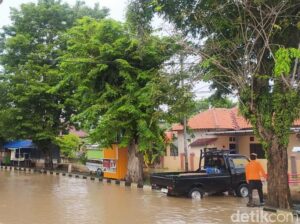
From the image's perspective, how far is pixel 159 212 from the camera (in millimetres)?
11914

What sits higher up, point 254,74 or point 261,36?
point 261,36

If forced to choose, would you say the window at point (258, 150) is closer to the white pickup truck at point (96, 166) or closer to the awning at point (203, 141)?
the awning at point (203, 141)

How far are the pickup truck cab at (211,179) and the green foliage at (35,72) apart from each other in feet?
51.7

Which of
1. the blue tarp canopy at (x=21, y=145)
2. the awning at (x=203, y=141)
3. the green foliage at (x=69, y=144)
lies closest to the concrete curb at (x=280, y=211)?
the awning at (x=203, y=141)

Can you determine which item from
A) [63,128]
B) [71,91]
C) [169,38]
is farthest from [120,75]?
[63,128]

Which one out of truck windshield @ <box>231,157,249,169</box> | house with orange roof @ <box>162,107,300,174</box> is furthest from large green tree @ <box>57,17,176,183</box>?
house with orange roof @ <box>162,107,300,174</box>

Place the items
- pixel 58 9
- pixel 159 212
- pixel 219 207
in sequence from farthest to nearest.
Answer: pixel 58 9 → pixel 219 207 → pixel 159 212

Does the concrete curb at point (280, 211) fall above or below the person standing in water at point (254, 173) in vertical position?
below

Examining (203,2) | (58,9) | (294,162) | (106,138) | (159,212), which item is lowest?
(159,212)

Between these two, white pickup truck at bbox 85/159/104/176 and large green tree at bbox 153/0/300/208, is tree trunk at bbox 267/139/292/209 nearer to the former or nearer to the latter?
large green tree at bbox 153/0/300/208

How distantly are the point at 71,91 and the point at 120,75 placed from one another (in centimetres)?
1202

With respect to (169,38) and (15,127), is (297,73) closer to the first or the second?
(169,38)

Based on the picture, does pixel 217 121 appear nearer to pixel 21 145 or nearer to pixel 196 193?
pixel 196 193

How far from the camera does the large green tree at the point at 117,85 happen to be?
1941 centimetres
